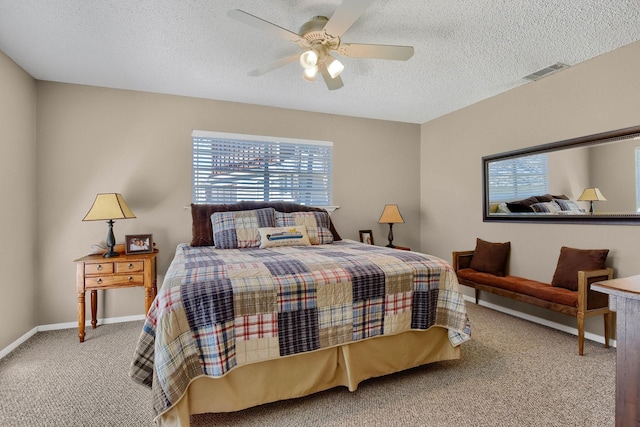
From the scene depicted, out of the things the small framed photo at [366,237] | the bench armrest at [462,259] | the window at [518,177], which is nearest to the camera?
the window at [518,177]

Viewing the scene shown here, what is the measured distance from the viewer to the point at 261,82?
3193 mm

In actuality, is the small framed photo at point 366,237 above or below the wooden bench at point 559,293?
above

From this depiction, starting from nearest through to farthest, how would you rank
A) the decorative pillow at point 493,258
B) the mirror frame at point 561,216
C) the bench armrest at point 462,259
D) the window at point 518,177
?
the mirror frame at point 561,216 → the window at point 518,177 → the decorative pillow at point 493,258 → the bench armrest at point 462,259

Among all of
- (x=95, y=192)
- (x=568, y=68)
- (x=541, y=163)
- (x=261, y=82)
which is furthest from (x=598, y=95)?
(x=95, y=192)

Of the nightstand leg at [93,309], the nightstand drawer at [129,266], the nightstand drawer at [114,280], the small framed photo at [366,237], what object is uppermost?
the small framed photo at [366,237]

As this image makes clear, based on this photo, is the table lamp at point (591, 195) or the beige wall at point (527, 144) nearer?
the beige wall at point (527, 144)

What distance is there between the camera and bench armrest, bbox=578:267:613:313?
2.38 metres

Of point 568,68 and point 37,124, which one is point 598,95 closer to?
point 568,68

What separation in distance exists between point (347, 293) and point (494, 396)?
1.06 m

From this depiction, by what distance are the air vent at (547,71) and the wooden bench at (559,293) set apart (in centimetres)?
180

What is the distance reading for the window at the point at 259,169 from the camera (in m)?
3.65

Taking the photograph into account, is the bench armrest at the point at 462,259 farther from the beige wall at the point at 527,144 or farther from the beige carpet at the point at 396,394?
the beige carpet at the point at 396,394

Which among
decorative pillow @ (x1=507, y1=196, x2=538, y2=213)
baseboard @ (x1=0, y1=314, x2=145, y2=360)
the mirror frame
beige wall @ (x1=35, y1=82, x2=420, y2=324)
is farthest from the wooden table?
baseboard @ (x1=0, y1=314, x2=145, y2=360)

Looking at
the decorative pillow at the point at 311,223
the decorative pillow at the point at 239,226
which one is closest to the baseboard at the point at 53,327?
the decorative pillow at the point at 239,226
